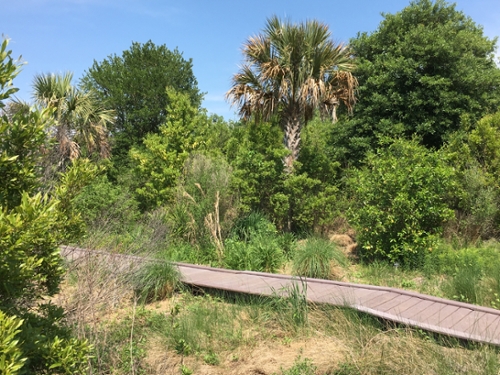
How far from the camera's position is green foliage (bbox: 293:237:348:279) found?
7.00 meters

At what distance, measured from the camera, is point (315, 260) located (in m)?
7.02

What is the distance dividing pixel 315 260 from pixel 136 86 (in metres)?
17.2

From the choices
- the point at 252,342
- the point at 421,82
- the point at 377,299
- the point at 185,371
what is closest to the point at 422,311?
the point at 377,299

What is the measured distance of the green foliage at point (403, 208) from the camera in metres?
7.79

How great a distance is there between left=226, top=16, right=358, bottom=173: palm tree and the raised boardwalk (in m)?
4.71

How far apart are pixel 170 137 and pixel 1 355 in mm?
10624

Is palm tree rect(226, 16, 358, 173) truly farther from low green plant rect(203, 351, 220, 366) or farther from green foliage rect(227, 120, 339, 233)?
low green plant rect(203, 351, 220, 366)

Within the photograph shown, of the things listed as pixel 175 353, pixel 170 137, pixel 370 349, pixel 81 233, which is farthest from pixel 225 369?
pixel 170 137

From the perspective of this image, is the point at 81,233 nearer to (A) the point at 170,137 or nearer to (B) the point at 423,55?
(A) the point at 170,137

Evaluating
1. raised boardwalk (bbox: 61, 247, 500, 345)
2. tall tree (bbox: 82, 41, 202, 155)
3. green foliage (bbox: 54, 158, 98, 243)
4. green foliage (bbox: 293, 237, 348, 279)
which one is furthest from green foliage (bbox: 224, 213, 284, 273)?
tall tree (bbox: 82, 41, 202, 155)

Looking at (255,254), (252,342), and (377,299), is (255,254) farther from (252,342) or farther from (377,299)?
(252,342)

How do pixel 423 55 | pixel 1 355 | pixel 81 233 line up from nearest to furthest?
pixel 1 355
pixel 81 233
pixel 423 55

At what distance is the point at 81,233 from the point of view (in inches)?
116

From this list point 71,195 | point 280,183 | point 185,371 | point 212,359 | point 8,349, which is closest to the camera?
point 8,349
